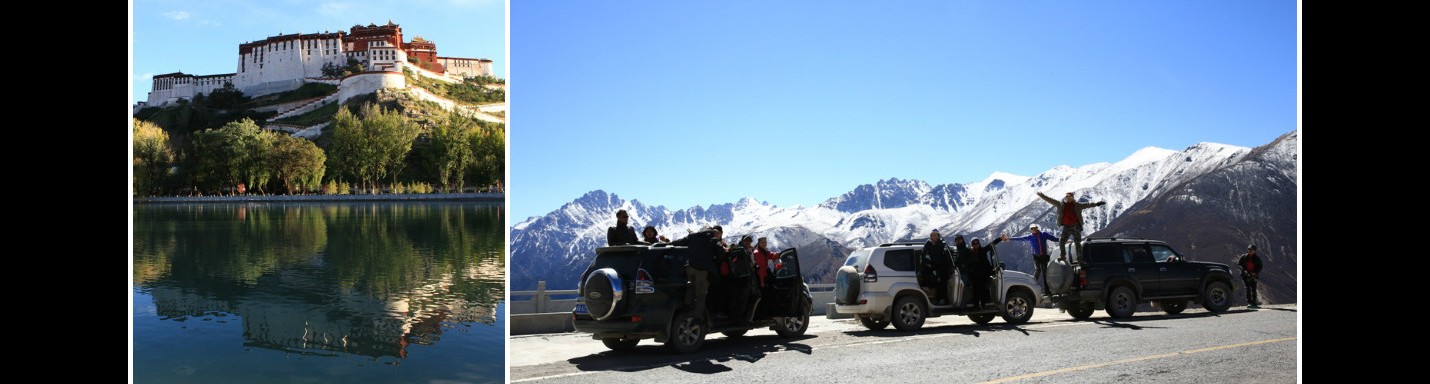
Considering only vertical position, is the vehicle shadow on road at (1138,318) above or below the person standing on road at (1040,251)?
below

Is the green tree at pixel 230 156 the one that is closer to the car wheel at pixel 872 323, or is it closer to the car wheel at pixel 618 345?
the car wheel at pixel 872 323

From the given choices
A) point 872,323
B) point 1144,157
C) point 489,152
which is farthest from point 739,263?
point 1144,157

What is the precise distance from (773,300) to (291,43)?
37.3 m

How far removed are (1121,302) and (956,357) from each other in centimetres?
638

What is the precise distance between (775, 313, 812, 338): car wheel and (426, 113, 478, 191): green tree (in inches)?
1045

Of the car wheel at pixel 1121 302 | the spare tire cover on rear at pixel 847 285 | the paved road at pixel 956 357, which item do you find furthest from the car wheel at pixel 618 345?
the car wheel at pixel 1121 302

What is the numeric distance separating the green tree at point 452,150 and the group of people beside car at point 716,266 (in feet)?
87.9

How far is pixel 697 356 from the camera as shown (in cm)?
930

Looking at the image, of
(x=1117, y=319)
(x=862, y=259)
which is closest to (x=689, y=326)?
(x=862, y=259)

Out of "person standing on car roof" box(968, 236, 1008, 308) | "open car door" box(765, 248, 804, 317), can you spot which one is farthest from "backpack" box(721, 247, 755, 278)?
"person standing on car roof" box(968, 236, 1008, 308)

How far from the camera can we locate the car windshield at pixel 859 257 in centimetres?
1238

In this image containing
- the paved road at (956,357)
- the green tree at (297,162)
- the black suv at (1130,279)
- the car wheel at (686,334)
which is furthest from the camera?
the green tree at (297,162)

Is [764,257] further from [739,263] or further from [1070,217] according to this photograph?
[1070,217]

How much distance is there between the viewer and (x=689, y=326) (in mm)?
9602
